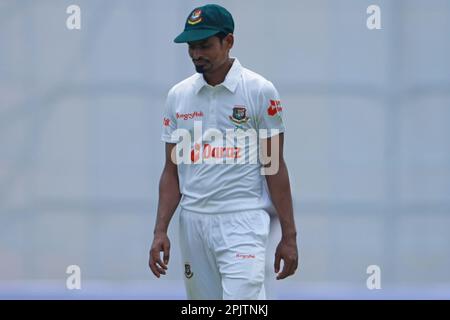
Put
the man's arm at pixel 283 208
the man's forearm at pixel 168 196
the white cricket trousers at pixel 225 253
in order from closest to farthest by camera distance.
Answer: the white cricket trousers at pixel 225 253 → the man's arm at pixel 283 208 → the man's forearm at pixel 168 196

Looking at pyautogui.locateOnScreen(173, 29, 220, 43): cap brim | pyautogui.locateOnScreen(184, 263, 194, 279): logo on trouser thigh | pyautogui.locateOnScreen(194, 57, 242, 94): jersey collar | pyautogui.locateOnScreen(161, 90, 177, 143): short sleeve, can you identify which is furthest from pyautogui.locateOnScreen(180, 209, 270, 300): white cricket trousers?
pyautogui.locateOnScreen(173, 29, 220, 43): cap brim

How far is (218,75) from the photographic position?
357cm

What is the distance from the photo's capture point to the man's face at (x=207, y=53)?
3500mm

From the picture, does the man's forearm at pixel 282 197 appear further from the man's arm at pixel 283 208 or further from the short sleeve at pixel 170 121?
the short sleeve at pixel 170 121

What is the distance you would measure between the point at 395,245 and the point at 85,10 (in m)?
1.74

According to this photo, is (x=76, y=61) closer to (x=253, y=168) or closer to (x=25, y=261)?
(x=25, y=261)

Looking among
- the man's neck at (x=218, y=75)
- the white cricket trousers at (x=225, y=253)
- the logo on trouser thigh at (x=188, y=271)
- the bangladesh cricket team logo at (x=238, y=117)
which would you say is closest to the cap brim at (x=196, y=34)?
the man's neck at (x=218, y=75)

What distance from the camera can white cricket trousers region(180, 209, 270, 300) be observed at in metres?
3.44

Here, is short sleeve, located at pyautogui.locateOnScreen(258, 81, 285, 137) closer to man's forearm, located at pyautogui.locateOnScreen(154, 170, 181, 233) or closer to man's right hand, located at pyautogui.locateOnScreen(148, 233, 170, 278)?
man's forearm, located at pyautogui.locateOnScreen(154, 170, 181, 233)

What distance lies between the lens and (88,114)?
532 centimetres

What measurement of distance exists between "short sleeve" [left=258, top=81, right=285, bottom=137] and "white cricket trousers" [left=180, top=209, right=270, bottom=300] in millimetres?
257
